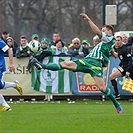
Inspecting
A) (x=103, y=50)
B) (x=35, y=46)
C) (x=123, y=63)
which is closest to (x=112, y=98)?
(x=103, y=50)

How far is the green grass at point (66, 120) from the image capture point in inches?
548

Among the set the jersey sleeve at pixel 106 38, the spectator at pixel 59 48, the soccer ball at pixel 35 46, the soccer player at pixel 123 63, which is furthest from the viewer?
the spectator at pixel 59 48

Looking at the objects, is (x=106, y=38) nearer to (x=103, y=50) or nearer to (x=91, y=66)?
(x=103, y=50)

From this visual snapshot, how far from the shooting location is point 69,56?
24.6 meters

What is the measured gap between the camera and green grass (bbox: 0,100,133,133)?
45.7 ft

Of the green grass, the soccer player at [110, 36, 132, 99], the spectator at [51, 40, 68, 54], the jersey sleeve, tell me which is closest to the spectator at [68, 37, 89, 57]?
the spectator at [51, 40, 68, 54]

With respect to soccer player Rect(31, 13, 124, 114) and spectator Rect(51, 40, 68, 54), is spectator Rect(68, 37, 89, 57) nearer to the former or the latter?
spectator Rect(51, 40, 68, 54)

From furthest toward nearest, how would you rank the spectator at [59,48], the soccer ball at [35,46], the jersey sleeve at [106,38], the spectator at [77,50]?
1. the spectator at [59,48]
2. the spectator at [77,50]
3. the soccer ball at [35,46]
4. the jersey sleeve at [106,38]

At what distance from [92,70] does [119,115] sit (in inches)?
50.2

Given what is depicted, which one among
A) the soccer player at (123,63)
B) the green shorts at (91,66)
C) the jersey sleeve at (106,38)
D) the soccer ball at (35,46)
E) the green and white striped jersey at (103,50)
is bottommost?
the soccer player at (123,63)

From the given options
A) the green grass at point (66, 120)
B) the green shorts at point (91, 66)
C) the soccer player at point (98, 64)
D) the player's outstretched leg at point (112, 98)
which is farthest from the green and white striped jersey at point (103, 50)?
the green grass at point (66, 120)

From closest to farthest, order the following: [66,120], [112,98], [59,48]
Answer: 1. [66,120]
2. [112,98]
3. [59,48]

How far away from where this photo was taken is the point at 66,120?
15797 mm

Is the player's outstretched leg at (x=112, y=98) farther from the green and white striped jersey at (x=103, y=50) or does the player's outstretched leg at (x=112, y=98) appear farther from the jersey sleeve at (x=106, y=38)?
the jersey sleeve at (x=106, y=38)
